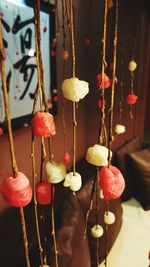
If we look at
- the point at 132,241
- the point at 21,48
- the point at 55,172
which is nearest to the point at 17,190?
the point at 55,172

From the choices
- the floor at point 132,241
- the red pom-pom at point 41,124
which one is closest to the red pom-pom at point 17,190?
the red pom-pom at point 41,124

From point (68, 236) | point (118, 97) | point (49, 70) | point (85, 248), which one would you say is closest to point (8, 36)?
point (49, 70)

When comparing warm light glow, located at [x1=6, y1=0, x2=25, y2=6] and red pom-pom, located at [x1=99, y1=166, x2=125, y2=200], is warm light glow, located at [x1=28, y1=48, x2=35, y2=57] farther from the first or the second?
red pom-pom, located at [x1=99, y1=166, x2=125, y2=200]

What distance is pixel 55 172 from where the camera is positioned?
0.33m

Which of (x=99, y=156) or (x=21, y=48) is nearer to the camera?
(x=99, y=156)

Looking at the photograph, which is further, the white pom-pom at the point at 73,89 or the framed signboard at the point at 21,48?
the framed signboard at the point at 21,48

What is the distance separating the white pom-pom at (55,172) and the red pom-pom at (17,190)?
6 centimetres

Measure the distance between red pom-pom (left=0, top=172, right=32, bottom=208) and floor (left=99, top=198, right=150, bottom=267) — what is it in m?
1.10

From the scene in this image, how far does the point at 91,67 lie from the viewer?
199cm

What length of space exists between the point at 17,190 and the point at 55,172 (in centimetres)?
8

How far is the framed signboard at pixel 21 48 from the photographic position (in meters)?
1.00

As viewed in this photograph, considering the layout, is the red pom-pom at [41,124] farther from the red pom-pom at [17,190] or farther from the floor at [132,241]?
the floor at [132,241]

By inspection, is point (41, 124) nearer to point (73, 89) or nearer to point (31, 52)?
point (73, 89)

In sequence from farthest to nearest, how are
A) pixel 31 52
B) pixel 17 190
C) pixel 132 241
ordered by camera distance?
pixel 132 241, pixel 31 52, pixel 17 190
